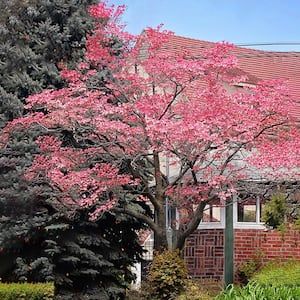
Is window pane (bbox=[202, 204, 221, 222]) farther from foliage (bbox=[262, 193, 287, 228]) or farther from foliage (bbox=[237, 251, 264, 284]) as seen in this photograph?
foliage (bbox=[262, 193, 287, 228])

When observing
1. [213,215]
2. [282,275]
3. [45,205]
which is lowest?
[282,275]

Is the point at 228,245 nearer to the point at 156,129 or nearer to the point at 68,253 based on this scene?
the point at 68,253

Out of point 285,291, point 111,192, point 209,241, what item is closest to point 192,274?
point 209,241

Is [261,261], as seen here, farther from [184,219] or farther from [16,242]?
[16,242]

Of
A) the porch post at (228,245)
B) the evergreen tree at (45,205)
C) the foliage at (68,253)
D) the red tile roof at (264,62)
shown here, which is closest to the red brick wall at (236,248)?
the porch post at (228,245)

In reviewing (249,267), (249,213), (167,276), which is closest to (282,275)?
(167,276)

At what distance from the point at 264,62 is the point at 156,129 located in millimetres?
12033

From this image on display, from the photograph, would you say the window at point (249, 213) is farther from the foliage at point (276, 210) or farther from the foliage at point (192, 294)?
the foliage at point (192, 294)

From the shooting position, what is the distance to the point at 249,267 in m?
15.1

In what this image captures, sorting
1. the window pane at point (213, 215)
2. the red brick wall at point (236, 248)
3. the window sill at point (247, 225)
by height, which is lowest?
the red brick wall at point (236, 248)

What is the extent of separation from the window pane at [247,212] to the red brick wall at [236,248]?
0.42 m

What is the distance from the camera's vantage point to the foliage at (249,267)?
592 inches

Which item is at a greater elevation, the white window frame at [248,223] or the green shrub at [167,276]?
the white window frame at [248,223]

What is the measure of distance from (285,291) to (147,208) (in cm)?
541
